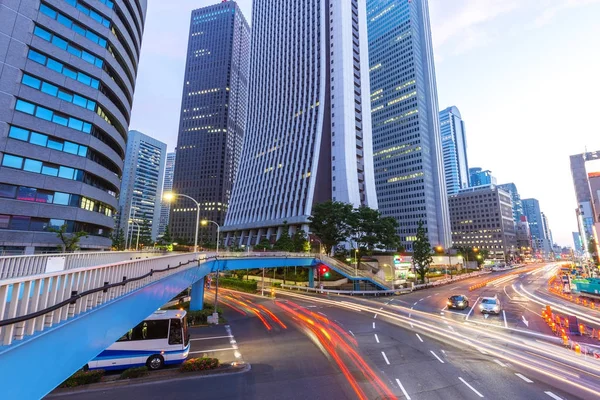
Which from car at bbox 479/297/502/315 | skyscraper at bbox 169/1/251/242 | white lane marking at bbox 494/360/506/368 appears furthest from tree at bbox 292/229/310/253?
skyscraper at bbox 169/1/251/242

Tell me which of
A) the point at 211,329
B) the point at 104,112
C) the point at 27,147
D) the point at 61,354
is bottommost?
the point at 211,329

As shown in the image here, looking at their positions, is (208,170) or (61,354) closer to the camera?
(61,354)

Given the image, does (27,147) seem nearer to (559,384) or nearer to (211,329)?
(211,329)

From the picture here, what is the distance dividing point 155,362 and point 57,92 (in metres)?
39.6

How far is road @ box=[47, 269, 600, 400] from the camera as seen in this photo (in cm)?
1296

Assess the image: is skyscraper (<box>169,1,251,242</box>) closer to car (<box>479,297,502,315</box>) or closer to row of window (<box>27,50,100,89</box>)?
row of window (<box>27,50,100,89</box>)

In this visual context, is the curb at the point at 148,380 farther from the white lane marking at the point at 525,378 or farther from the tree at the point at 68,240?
the tree at the point at 68,240

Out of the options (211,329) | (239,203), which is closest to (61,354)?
(211,329)

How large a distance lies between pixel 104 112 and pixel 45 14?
13.0 metres

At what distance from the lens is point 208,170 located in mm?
174750

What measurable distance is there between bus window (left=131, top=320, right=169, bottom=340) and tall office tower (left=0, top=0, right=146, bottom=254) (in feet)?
91.6

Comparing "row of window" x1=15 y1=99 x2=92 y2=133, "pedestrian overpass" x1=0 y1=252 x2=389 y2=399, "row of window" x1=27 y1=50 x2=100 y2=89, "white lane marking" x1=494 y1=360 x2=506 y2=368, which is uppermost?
"row of window" x1=27 y1=50 x2=100 y2=89

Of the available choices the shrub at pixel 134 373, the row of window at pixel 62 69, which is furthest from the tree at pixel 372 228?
the row of window at pixel 62 69

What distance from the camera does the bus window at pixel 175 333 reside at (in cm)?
1692
